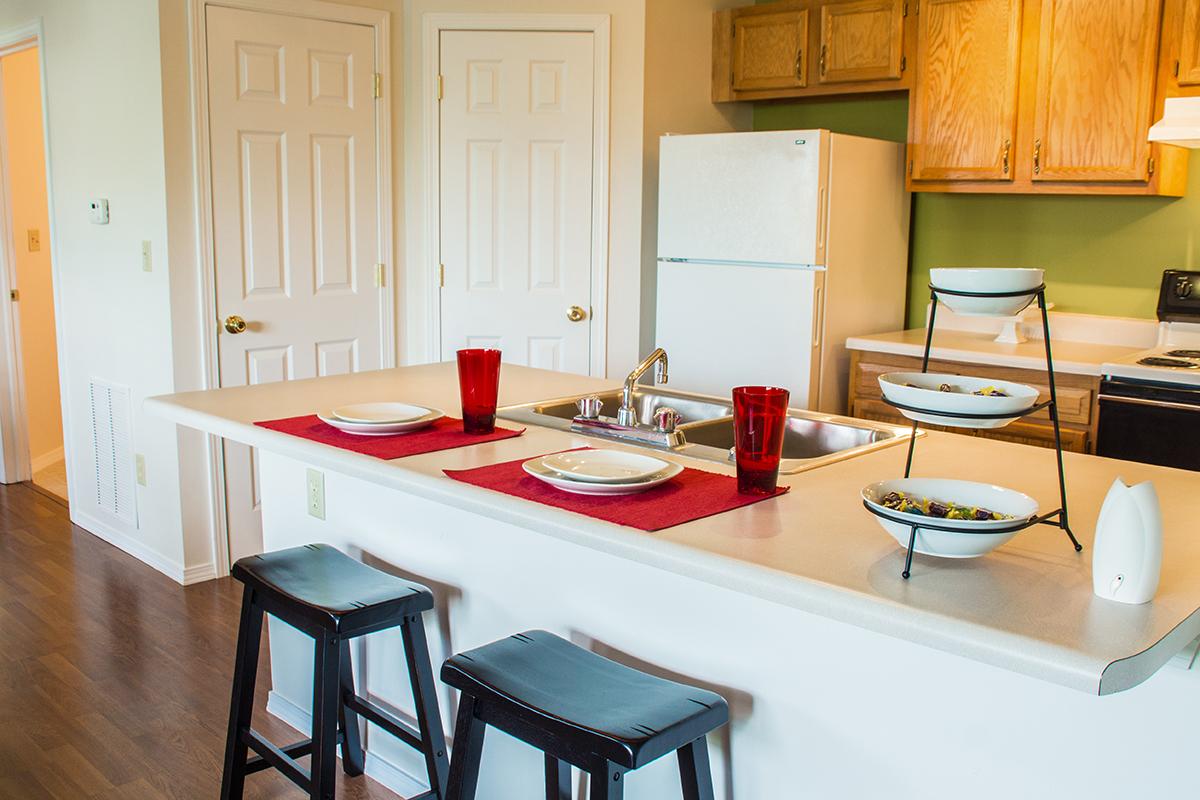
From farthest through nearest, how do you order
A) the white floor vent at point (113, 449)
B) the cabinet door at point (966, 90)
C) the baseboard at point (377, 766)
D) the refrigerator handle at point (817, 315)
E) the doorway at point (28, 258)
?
the doorway at point (28, 258) < the white floor vent at point (113, 449) < the refrigerator handle at point (817, 315) < the cabinet door at point (966, 90) < the baseboard at point (377, 766)

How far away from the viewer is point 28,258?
5.17m

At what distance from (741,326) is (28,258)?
3420 millimetres

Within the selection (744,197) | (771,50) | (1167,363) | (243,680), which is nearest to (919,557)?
(243,680)

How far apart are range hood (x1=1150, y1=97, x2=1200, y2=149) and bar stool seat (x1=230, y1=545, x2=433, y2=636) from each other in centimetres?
253

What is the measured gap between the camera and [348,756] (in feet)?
8.50

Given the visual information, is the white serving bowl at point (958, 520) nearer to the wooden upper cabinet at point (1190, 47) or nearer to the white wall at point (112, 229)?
the wooden upper cabinet at point (1190, 47)

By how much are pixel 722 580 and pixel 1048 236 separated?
3206mm

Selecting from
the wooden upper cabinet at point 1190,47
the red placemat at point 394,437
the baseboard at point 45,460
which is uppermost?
the wooden upper cabinet at point 1190,47

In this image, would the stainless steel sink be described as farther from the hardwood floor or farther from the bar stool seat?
the hardwood floor

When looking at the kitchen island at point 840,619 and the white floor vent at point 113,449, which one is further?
the white floor vent at point 113,449

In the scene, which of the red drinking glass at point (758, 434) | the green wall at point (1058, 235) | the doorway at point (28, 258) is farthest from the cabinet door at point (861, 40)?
the doorway at point (28, 258)

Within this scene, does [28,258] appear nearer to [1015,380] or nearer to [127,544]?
[127,544]

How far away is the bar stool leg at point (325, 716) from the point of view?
2061 millimetres

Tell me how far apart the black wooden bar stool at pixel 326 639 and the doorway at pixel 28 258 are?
3168 millimetres
